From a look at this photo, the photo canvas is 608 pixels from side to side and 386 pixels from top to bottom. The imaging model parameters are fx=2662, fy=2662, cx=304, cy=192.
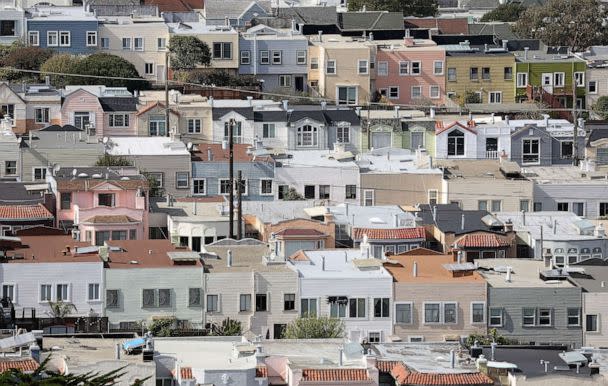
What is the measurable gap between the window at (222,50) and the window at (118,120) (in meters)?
16.5

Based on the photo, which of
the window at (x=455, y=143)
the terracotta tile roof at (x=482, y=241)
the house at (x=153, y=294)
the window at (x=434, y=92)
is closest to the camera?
the house at (x=153, y=294)

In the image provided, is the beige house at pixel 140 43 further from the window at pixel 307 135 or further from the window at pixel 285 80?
the window at pixel 307 135

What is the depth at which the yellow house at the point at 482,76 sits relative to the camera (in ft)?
320

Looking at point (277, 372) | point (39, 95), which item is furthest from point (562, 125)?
point (277, 372)

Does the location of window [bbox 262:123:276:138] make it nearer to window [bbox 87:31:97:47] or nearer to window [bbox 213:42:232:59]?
window [bbox 213:42:232:59]

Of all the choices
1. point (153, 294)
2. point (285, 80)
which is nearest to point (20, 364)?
point (153, 294)

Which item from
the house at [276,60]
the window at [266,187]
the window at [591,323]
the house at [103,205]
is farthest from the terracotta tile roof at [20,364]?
A: the house at [276,60]

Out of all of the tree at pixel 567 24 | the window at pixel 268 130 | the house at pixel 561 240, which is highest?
the tree at pixel 567 24

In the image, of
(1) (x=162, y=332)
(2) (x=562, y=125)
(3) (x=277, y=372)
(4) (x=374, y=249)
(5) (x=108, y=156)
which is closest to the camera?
(3) (x=277, y=372)

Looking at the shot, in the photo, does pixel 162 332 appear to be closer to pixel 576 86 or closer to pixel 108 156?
pixel 108 156

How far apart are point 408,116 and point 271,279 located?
2602cm

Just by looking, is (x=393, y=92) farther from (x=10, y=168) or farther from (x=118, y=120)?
(x=10, y=168)

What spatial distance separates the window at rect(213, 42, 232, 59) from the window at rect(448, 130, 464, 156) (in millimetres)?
20159

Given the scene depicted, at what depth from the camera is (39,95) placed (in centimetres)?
8081
